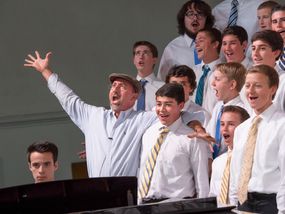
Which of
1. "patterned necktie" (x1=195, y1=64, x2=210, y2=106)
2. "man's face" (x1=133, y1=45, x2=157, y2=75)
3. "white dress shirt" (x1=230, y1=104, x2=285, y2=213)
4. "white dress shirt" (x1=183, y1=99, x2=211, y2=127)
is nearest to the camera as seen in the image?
"white dress shirt" (x1=230, y1=104, x2=285, y2=213)

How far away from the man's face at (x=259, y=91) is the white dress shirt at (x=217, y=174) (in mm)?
481

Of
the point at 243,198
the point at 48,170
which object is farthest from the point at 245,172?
the point at 48,170

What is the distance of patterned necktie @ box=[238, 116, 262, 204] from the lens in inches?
183

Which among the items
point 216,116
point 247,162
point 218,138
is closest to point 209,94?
point 216,116

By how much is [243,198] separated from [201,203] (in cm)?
132

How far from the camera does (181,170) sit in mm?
5191

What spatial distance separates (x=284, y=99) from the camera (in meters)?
5.26

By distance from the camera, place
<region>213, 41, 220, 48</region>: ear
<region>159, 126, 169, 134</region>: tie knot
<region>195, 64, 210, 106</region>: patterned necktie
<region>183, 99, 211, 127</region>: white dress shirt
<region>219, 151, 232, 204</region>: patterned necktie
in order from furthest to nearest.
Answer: <region>213, 41, 220, 48</region>: ear, <region>195, 64, 210, 106</region>: patterned necktie, <region>183, 99, 211, 127</region>: white dress shirt, <region>159, 126, 169, 134</region>: tie knot, <region>219, 151, 232, 204</region>: patterned necktie

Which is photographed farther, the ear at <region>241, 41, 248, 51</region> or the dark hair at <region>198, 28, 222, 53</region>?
the dark hair at <region>198, 28, 222, 53</region>

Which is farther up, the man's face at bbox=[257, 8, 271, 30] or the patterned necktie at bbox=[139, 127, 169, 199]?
the man's face at bbox=[257, 8, 271, 30]

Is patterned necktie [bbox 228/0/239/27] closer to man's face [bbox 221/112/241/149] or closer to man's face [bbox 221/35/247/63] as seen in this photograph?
man's face [bbox 221/35/247/63]

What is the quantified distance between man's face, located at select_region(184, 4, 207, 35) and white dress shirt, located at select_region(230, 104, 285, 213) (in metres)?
2.05

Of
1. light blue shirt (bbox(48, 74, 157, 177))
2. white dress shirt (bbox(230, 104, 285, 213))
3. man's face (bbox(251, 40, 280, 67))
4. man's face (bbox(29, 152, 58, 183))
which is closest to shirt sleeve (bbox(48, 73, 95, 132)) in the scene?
light blue shirt (bbox(48, 74, 157, 177))

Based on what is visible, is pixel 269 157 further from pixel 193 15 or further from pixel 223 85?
pixel 193 15
